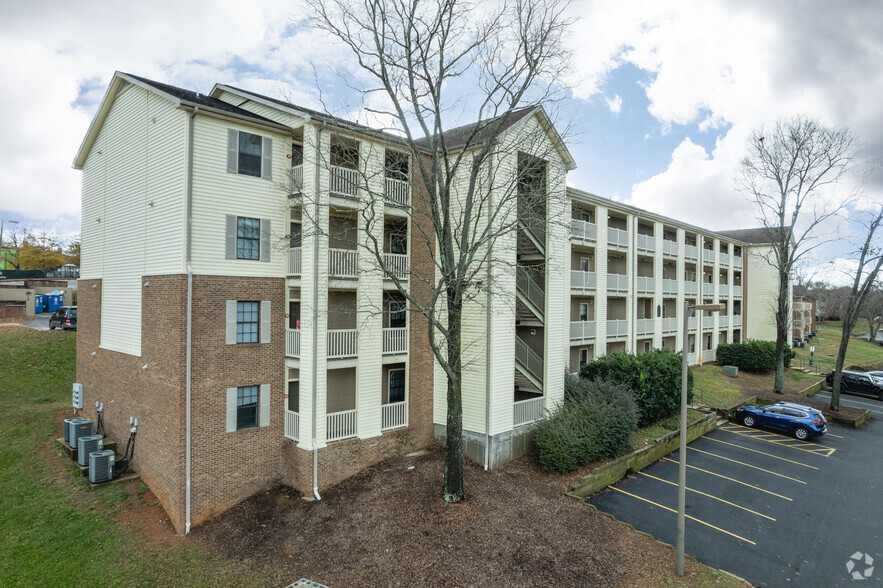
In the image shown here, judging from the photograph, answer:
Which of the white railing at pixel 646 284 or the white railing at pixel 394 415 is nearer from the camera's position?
the white railing at pixel 394 415

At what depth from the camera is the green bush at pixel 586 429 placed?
1516 centimetres

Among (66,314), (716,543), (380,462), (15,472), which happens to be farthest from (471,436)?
(66,314)

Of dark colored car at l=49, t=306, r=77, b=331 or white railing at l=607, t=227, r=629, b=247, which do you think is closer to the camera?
white railing at l=607, t=227, r=629, b=247

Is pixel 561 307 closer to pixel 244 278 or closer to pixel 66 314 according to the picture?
pixel 244 278

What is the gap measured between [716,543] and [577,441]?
459 cm

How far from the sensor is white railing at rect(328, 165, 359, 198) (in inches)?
557

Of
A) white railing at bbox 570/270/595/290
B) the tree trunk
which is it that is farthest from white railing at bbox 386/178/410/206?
white railing at bbox 570/270/595/290

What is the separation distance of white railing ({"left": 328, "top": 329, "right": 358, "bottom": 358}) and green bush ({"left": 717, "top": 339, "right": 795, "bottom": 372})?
103ft

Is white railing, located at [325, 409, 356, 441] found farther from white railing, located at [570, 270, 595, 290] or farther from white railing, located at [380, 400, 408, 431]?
white railing, located at [570, 270, 595, 290]

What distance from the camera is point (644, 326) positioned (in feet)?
90.9

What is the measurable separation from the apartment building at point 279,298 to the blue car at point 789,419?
39.6 ft

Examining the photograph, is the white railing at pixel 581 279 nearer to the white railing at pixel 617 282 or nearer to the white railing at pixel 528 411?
the white railing at pixel 617 282

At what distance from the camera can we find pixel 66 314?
32625 millimetres

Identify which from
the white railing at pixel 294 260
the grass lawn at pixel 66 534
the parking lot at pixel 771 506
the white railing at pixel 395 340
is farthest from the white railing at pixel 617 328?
the grass lawn at pixel 66 534
